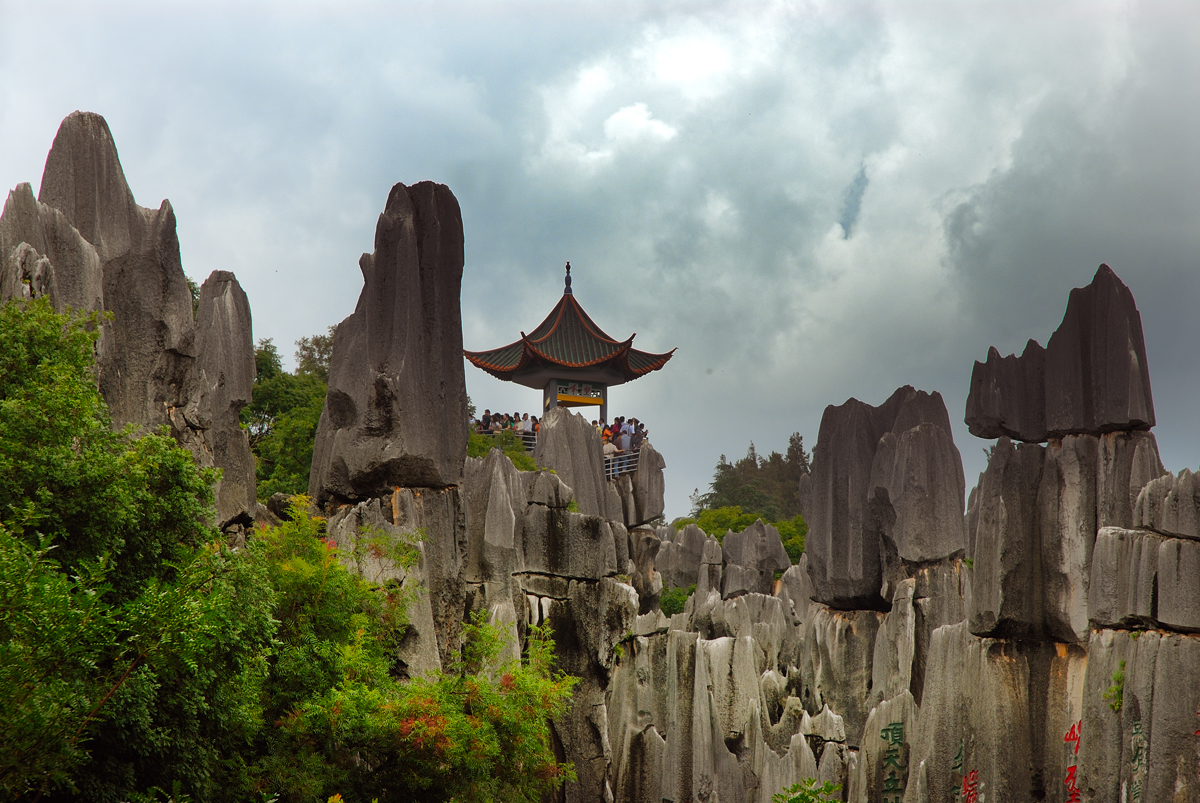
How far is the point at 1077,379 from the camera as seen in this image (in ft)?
34.2

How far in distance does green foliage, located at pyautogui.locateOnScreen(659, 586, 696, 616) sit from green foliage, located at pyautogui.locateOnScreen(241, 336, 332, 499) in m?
12.8

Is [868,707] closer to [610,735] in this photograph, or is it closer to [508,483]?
[610,735]

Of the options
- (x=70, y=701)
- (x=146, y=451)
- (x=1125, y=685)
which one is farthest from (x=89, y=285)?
(x=1125, y=685)

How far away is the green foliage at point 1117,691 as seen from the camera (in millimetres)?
7777

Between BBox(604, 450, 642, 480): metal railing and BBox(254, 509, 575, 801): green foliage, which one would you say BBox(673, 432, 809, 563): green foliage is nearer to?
BBox(604, 450, 642, 480): metal railing

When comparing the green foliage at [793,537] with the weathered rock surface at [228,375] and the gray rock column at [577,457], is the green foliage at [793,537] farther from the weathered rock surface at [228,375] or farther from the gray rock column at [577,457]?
the weathered rock surface at [228,375]

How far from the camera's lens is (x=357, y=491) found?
11.8 meters

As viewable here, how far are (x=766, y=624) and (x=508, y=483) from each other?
9.69 metres

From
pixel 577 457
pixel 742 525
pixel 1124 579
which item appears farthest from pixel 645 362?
pixel 1124 579

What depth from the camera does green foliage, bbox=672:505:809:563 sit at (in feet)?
125

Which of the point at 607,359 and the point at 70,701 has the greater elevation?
the point at 607,359

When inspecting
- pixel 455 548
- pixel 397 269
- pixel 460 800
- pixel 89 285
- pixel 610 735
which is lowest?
pixel 610 735

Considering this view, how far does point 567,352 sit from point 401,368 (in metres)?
25.9

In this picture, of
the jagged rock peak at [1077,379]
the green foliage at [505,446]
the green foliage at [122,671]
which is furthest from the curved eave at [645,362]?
the green foliage at [122,671]
